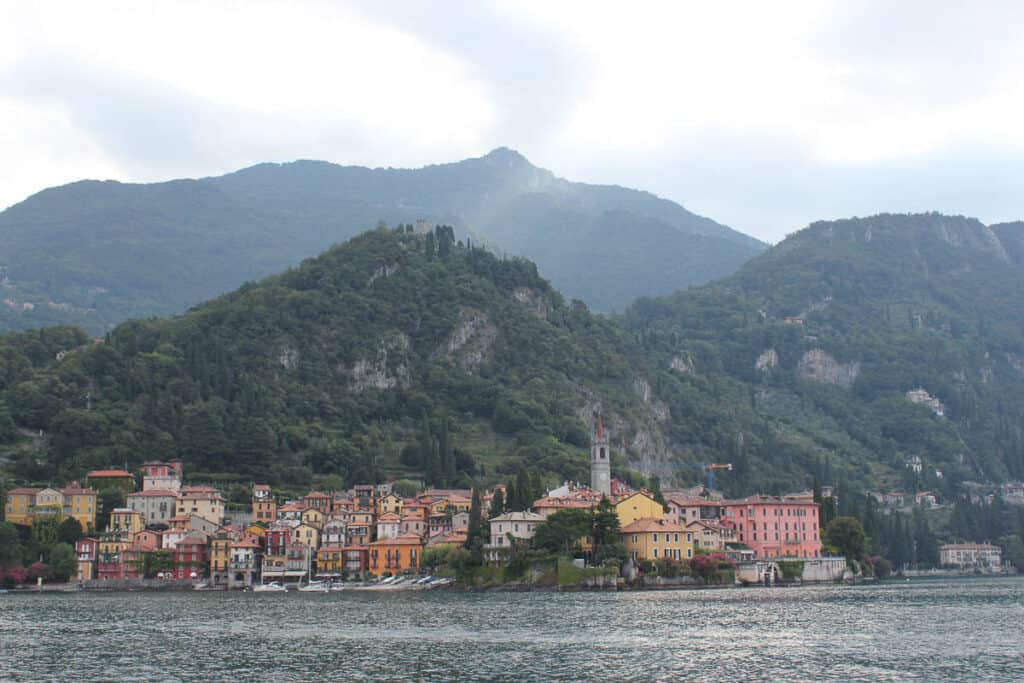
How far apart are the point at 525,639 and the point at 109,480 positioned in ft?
301

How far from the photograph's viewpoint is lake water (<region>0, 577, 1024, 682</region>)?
54.2 m

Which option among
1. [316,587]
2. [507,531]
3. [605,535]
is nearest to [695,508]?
[507,531]

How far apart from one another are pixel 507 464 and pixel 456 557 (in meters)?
56.7

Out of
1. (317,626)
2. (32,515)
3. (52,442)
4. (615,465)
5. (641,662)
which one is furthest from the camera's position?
(615,465)

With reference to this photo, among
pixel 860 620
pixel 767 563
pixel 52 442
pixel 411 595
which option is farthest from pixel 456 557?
pixel 52 442

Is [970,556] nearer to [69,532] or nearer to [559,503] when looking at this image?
[559,503]

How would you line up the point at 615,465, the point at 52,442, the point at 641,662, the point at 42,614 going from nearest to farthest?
the point at 641,662
the point at 42,614
the point at 52,442
the point at 615,465

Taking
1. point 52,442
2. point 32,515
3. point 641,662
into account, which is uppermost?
point 52,442

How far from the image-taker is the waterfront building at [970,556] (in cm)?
18262

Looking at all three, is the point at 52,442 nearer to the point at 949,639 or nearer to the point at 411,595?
the point at 411,595

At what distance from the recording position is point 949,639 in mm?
65938

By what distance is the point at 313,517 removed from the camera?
140250 mm

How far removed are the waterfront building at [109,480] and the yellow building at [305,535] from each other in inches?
906

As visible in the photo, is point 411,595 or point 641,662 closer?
point 641,662
